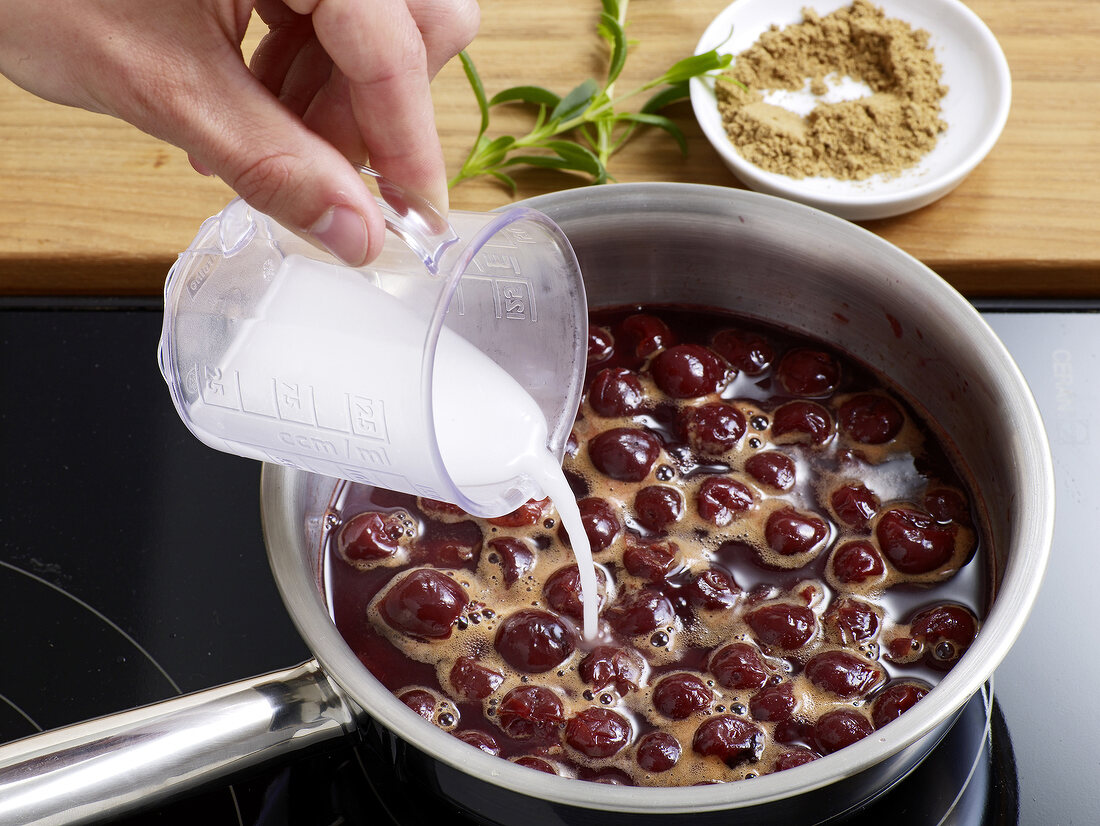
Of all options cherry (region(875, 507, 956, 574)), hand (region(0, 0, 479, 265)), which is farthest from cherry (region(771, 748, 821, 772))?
hand (region(0, 0, 479, 265))

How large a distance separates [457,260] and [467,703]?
1.46 ft

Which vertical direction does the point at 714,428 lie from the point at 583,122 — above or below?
below

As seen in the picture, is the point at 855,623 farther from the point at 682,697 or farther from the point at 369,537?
the point at 369,537

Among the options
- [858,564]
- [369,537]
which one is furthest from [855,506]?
[369,537]

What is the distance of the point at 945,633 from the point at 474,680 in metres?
0.45

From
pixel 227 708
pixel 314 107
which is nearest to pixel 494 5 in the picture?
pixel 314 107

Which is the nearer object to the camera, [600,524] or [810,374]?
[600,524]

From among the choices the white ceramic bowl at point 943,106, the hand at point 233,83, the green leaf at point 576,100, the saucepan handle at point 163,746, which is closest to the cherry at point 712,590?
the saucepan handle at point 163,746

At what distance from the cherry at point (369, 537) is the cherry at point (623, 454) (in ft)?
0.76

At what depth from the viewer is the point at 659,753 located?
3.07ft

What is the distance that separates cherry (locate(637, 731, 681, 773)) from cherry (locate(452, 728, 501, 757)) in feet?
0.43

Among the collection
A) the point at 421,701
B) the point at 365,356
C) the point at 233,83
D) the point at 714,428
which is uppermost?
the point at 233,83

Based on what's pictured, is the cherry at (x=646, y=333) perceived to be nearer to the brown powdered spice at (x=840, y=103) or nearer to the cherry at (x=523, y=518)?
the cherry at (x=523, y=518)

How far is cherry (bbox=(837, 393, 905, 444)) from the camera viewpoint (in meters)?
1.17
